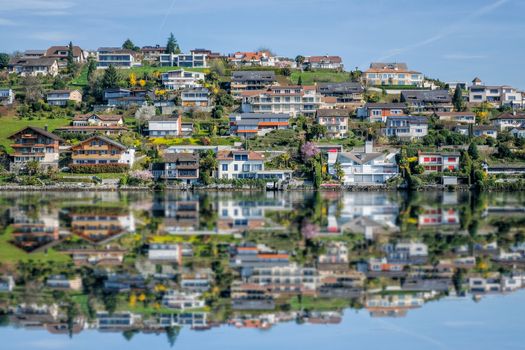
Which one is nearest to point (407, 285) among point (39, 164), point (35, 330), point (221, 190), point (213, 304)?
point (213, 304)

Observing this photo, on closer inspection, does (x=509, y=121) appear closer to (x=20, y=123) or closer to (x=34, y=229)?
(x=20, y=123)

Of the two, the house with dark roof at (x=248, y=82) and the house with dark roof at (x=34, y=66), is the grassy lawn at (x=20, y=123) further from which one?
the house with dark roof at (x=34, y=66)

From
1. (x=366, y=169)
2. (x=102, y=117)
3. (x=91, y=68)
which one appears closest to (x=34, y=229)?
(x=366, y=169)

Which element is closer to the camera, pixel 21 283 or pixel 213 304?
pixel 213 304

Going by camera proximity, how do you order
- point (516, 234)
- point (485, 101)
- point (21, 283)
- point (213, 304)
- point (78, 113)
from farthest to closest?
point (485, 101)
point (78, 113)
point (516, 234)
point (21, 283)
point (213, 304)

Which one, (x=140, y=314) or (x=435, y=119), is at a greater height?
(x=435, y=119)

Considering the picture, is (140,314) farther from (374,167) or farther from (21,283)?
(374,167)

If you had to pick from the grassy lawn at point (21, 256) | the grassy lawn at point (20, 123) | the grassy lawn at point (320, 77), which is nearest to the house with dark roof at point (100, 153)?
the grassy lawn at point (20, 123)

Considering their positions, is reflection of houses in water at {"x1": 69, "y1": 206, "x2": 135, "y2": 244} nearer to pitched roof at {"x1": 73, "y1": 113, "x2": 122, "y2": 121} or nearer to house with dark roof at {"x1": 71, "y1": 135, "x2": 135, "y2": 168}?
house with dark roof at {"x1": 71, "y1": 135, "x2": 135, "y2": 168}
